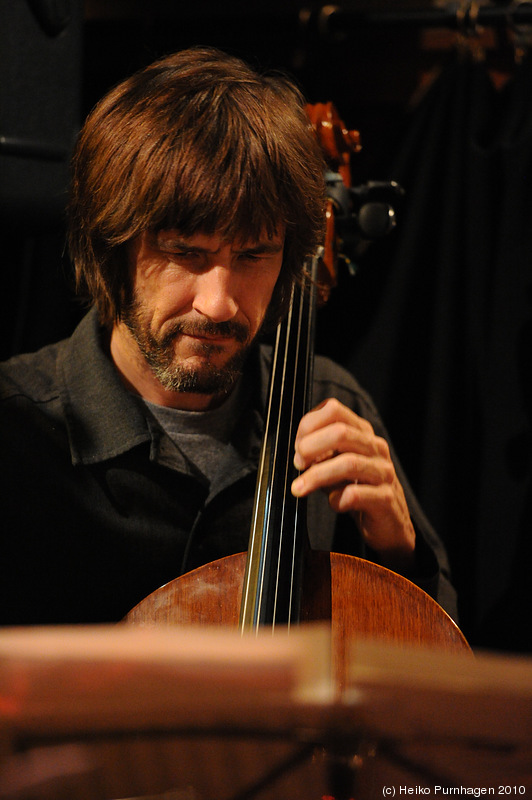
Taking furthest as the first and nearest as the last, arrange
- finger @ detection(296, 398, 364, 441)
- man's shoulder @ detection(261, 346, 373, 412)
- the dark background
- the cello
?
the dark background
man's shoulder @ detection(261, 346, 373, 412)
finger @ detection(296, 398, 364, 441)
the cello

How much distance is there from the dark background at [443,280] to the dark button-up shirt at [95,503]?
0.36m

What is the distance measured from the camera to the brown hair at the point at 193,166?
1.03m

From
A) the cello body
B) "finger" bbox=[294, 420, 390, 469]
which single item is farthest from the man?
the cello body

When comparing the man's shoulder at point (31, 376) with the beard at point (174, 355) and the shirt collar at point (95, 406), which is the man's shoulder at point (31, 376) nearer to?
the shirt collar at point (95, 406)

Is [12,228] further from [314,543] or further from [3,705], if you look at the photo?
[3,705]

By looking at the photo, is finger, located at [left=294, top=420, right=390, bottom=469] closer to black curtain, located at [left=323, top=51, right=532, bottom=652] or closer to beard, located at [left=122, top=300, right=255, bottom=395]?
beard, located at [left=122, top=300, right=255, bottom=395]

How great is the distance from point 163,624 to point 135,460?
12.0 inches

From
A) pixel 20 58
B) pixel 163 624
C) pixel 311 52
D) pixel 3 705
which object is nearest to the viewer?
pixel 3 705

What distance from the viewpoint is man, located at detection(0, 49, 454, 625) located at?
104 centimetres

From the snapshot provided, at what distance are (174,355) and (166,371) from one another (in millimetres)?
28

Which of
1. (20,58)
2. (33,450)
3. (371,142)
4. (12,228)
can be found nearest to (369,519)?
(33,450)

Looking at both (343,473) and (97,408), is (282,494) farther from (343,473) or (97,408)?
(97,408)

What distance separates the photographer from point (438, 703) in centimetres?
45

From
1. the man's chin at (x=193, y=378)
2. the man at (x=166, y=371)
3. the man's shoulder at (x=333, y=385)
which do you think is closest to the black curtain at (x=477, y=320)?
the man's shoulder at (x=333, y=385)
